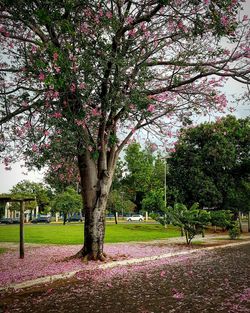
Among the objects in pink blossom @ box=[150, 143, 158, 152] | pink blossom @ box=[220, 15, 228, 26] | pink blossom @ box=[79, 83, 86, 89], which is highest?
pink blossom @ box=[220, 15, 228, 26]

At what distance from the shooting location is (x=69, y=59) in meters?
9.69

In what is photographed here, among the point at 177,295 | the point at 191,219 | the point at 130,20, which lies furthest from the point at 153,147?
the point at 177,295

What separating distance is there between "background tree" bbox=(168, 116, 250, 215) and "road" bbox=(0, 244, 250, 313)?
91.3 ft

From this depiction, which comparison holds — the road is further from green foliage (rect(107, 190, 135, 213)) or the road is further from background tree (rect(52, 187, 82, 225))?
background tree (rect(52, 187, 82, 225))

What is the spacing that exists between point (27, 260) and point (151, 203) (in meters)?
13.0

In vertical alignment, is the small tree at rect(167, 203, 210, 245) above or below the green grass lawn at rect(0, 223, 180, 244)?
above

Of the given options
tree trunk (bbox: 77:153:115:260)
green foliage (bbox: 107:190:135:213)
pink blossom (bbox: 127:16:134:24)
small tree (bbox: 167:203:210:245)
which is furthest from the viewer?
green foliage (bbox: 107:190:135:213)

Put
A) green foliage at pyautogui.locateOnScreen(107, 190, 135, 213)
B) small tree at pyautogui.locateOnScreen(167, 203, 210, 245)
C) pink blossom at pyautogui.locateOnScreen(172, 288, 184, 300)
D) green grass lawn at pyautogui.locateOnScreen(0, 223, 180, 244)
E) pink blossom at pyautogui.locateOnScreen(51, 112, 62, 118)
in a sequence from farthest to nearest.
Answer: green foliage at pyautogui.locateOnScreen(107, 190, 135, 213)
green grass lawn at pyautogui.locateOnScreen(0, 223, 180, 244)
small tree at pyautogui.locateOnScreen(167, 203, 210, 245)
pink blossom at pyautogui.locateOnScreen(51, 112, 62, 118)
pink blossom at pyautogui.locateOnScreen(172, 288, 184, 300)

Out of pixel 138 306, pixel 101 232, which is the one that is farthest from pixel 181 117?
pixel 138 306

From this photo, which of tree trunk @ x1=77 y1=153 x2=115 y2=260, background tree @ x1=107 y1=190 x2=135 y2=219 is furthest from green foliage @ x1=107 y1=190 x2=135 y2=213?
tree trunk @ x1=77 y1=153 x2=115 y2=260

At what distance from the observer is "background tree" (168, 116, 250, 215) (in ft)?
130

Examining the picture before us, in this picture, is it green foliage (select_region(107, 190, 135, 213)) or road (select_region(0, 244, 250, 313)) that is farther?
green foliage (select_region(107, 190, 135, 213))

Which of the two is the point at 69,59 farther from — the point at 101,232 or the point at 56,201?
the point at 56,201

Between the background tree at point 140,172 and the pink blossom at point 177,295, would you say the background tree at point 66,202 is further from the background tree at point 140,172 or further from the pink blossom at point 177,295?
the pink blossom at point 177,295
